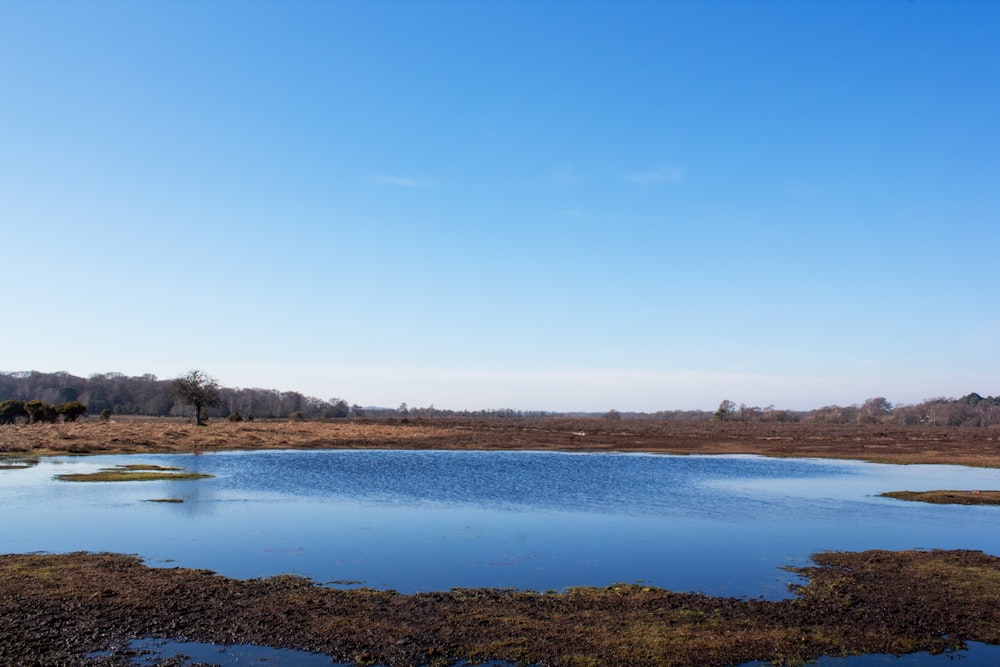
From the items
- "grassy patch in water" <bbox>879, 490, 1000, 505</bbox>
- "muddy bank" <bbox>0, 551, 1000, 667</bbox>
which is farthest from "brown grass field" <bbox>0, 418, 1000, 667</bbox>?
"grassy patch in water" <bbox>879, 490, 1000, 505</bbox>

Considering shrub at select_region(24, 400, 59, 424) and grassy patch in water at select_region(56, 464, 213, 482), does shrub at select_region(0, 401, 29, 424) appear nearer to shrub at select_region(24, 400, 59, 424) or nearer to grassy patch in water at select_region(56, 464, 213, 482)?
shrub at select_region(24, 400, 59, 424)

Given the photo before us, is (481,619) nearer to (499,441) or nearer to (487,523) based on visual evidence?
(487,523)

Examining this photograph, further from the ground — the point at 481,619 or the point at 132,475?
the point at 481,619

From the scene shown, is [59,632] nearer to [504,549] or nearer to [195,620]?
[195,620]

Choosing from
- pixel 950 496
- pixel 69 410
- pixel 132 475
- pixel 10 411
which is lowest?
pixel 132 475

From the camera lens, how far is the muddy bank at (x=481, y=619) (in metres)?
13.4

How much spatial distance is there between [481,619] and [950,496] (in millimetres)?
31406

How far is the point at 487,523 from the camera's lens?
27516 mm

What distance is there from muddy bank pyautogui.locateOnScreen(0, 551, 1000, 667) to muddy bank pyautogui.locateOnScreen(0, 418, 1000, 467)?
4514 centimetres

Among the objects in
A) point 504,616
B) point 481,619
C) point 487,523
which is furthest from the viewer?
A: point 487,523

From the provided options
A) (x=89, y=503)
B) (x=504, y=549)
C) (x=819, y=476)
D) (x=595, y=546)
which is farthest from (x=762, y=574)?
(x=819, y=476)

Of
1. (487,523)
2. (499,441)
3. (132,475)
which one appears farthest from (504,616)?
(499,441)

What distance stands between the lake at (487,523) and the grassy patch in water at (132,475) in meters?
1.31

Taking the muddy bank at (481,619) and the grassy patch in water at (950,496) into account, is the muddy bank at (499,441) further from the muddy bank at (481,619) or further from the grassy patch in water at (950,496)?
the muddy bank at (481,619)
